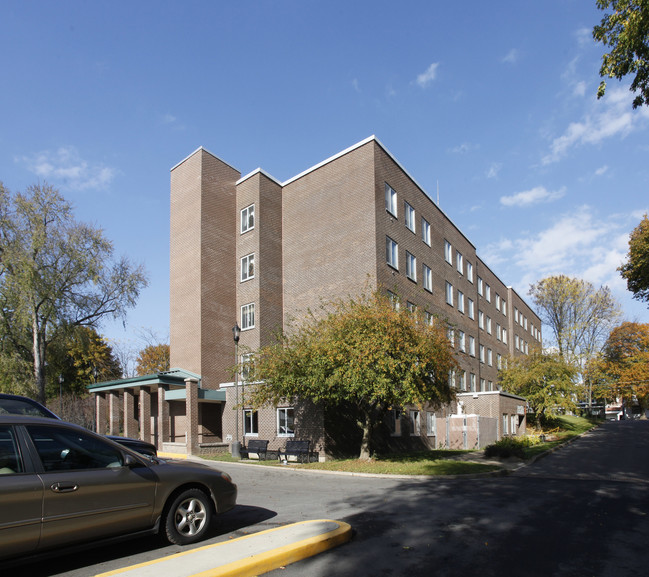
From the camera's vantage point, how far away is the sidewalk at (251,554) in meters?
5.39

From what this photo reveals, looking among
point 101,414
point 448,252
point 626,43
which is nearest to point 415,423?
point 448,252

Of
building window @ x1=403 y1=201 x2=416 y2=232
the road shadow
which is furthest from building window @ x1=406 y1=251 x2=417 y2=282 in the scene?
the road shadow

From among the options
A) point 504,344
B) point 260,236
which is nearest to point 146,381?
point 260,236

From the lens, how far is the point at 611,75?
41.5 ft

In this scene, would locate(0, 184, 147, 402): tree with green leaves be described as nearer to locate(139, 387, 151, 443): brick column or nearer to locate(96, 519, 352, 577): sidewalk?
locate(139, 387, 151, 443): brick column

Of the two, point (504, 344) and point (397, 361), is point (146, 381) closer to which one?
point (397, 361)

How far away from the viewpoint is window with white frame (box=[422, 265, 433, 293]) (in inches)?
1311

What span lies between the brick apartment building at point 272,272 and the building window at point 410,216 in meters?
0.12

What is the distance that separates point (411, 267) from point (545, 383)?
1830 cm

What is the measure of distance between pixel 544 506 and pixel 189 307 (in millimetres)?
24385

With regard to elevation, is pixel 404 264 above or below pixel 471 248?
below

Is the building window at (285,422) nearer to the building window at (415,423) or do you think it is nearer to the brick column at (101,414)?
the building window at (415,423)

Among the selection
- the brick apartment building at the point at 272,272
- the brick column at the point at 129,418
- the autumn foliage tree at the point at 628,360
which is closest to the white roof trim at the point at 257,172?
the brick apartment building at the point at 272,272

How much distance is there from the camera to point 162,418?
28.2 meters
